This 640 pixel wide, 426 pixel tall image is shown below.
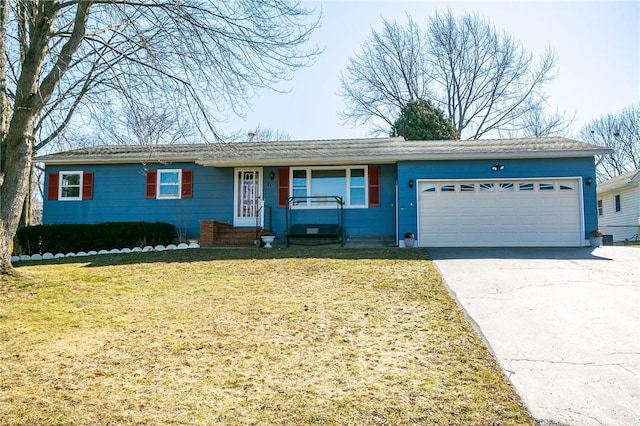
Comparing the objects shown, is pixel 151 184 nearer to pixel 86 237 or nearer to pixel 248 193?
pixel 86 237

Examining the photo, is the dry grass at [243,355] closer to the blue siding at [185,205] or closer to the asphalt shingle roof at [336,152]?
the asphalt shingle roof at [336,152]

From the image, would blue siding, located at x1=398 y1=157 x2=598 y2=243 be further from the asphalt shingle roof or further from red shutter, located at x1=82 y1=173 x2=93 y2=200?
red shutter, located at x1=82 y1=173 x2=93 y2=200

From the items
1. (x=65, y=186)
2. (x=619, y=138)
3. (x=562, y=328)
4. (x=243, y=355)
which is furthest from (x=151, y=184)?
(x=619, y=138)

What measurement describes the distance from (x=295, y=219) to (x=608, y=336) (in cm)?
984

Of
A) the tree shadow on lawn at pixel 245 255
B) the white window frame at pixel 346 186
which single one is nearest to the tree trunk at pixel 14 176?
the tree shadow on lawn at pixel 245 255

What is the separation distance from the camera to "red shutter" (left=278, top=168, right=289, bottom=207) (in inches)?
550

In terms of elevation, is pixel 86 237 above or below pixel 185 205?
below

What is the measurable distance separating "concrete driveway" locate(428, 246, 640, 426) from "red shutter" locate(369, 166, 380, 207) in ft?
13.8

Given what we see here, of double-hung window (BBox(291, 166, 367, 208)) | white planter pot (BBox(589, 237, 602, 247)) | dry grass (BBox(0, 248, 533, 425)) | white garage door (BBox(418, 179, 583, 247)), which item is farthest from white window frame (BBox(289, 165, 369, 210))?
dry grass (BBox(0, 248, 533, 425))

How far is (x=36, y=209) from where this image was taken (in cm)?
2711

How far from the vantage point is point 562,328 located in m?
5.19

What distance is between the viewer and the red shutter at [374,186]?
13625 millimetres

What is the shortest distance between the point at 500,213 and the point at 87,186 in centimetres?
1254

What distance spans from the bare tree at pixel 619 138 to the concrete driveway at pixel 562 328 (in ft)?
88.9
